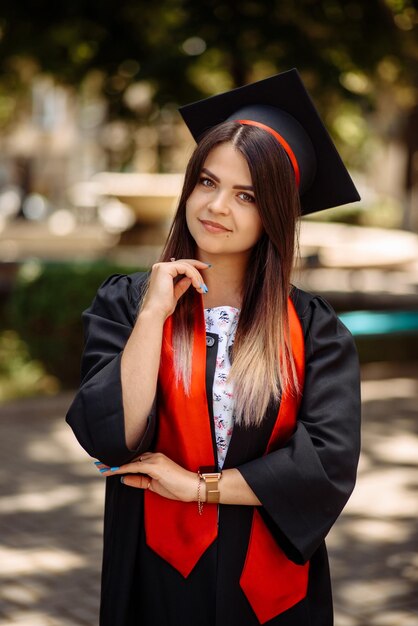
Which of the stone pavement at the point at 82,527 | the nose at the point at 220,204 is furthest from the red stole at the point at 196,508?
the stone pavement at the point at 82,527

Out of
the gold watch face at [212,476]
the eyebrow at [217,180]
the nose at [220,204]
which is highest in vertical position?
the eyebrow at [217,180]

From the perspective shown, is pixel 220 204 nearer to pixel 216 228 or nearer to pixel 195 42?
pixel 216 228

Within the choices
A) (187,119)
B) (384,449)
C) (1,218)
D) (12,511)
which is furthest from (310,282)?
(1,218)

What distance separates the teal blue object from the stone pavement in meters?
1.62

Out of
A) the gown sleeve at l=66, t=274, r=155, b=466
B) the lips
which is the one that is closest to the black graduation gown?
the gown sleeve at l=66, t=274, r=155, b=466

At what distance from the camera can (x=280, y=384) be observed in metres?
2.16

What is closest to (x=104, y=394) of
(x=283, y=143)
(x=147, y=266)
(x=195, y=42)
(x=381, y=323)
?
(x=283, y=143)

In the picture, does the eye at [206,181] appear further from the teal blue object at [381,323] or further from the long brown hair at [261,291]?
the teal blue object at [381,323]

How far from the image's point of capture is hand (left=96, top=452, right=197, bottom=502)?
2092 millimetres

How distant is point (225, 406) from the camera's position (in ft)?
7.16

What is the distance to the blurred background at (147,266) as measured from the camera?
14.9 feet

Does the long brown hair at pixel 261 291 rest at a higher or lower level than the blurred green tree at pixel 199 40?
lower

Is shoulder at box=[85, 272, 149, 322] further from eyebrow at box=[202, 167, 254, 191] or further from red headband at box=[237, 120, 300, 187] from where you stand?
red headband at box=[237, 120, 300, 187]

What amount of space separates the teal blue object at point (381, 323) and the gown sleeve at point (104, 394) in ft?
22.8
